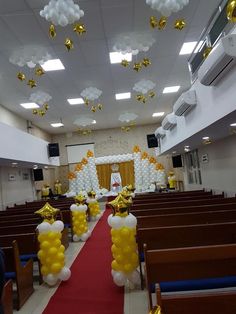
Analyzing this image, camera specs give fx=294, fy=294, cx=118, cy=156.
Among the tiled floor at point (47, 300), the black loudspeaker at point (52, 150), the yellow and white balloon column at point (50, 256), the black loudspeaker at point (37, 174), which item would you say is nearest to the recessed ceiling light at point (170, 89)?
the black loudspeaker at point (52, 150)

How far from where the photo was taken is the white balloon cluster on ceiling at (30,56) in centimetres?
552

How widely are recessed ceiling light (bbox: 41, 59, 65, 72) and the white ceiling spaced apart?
14cm

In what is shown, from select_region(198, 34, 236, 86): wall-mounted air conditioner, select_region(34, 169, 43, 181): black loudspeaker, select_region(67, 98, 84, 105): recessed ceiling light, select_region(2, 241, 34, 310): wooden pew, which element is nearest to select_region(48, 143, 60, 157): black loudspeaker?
select_region(34, 169, 43, 181): black loudspeaker

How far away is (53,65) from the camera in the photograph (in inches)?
270

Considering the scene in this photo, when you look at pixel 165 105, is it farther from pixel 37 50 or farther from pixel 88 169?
pixel 37 50

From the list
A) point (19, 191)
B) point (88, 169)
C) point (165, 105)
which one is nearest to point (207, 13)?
point (165, 105)

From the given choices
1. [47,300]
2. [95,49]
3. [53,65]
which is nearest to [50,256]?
[47,300]

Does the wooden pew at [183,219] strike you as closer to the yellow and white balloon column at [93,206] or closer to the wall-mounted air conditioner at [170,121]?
the wall-mounted air conditioner at [170,121]

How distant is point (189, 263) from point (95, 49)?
5001mm

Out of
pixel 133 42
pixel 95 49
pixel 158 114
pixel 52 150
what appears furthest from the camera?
pixel 158 114

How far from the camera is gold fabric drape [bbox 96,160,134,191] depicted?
51.8 feet

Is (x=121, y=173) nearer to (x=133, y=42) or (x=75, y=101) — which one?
(x=75, y=101)

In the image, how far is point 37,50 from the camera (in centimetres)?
578

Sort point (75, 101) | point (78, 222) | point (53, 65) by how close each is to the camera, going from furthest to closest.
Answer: point (75, 101) → point (53, 65) → point (78, 222)
